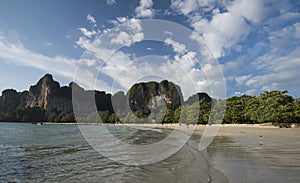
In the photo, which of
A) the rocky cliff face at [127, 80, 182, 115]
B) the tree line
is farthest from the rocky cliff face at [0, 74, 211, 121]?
the tree line

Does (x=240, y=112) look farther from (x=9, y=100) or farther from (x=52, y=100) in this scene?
(x=9, y=100)

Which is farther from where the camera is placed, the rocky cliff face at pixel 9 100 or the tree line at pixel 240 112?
the rocky cliff face at pixel 9 100

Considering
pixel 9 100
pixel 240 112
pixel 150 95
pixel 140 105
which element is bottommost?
pixel 240 112

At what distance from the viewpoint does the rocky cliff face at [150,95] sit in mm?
128875

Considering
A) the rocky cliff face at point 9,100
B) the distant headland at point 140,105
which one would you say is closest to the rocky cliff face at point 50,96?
the distant headland at point 140,105

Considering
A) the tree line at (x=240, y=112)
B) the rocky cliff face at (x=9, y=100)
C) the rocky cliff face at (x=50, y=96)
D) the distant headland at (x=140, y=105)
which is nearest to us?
the tree line at (x=240, y=112)

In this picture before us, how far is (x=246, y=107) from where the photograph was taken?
2131 inches

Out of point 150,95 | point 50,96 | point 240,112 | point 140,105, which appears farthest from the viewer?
point 50,96

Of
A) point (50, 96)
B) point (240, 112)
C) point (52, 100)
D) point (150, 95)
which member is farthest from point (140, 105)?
point (240, 112)

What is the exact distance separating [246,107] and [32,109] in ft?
507

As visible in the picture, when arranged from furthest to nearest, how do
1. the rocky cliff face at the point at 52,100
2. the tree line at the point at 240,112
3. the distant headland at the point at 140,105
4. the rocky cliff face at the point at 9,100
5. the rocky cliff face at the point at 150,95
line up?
the rocky cliff face at the point at 9,100 < the rocky cliff face at the point at 52,100 < the rocky cliff face at the point at 150,95 < the distant headland at the point at 140,105 < the tree line at the point at 240,112

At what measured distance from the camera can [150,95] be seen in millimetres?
144875

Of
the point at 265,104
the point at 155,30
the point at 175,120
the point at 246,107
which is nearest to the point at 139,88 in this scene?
the point at 175,120

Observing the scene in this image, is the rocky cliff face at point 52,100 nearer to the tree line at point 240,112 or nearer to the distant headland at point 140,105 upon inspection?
the distant headland at point 140,105
